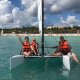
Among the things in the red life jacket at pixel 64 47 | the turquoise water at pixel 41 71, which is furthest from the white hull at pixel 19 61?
the red life jacket at pixel 64 47

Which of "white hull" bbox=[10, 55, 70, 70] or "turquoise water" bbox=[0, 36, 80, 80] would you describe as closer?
"turquoise water" bbox=[0, 36, 80, 80]

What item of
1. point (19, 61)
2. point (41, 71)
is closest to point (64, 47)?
point (41, 71)

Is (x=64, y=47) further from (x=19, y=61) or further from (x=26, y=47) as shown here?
(x=19, y=61)

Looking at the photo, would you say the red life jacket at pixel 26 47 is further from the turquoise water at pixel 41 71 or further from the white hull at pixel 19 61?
the white hull at pixel 19 61

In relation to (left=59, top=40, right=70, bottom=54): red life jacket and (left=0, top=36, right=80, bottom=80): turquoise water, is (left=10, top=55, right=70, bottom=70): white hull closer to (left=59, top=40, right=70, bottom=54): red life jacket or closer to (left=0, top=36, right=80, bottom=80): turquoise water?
(left=0, top=36, right=80, bottom=80): turquoise water

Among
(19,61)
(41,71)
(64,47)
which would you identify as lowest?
(41,71)

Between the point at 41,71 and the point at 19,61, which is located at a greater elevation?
the point at 19,61

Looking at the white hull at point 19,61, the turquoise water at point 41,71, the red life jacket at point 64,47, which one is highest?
the red life jacket at point 64,47

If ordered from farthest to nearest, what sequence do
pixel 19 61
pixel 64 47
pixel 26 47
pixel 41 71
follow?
pixel 26 47, pixel 64 47, pixel 19 61, pixel 41 71

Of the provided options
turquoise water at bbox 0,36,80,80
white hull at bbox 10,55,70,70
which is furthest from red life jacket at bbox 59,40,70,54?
white hull at bbox 10,55,70,70

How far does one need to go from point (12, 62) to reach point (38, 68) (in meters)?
1.47

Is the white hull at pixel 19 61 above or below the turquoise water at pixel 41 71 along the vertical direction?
above

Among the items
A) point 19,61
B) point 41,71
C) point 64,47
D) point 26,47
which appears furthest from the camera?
point 26,47

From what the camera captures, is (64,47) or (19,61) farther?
(64,47)
